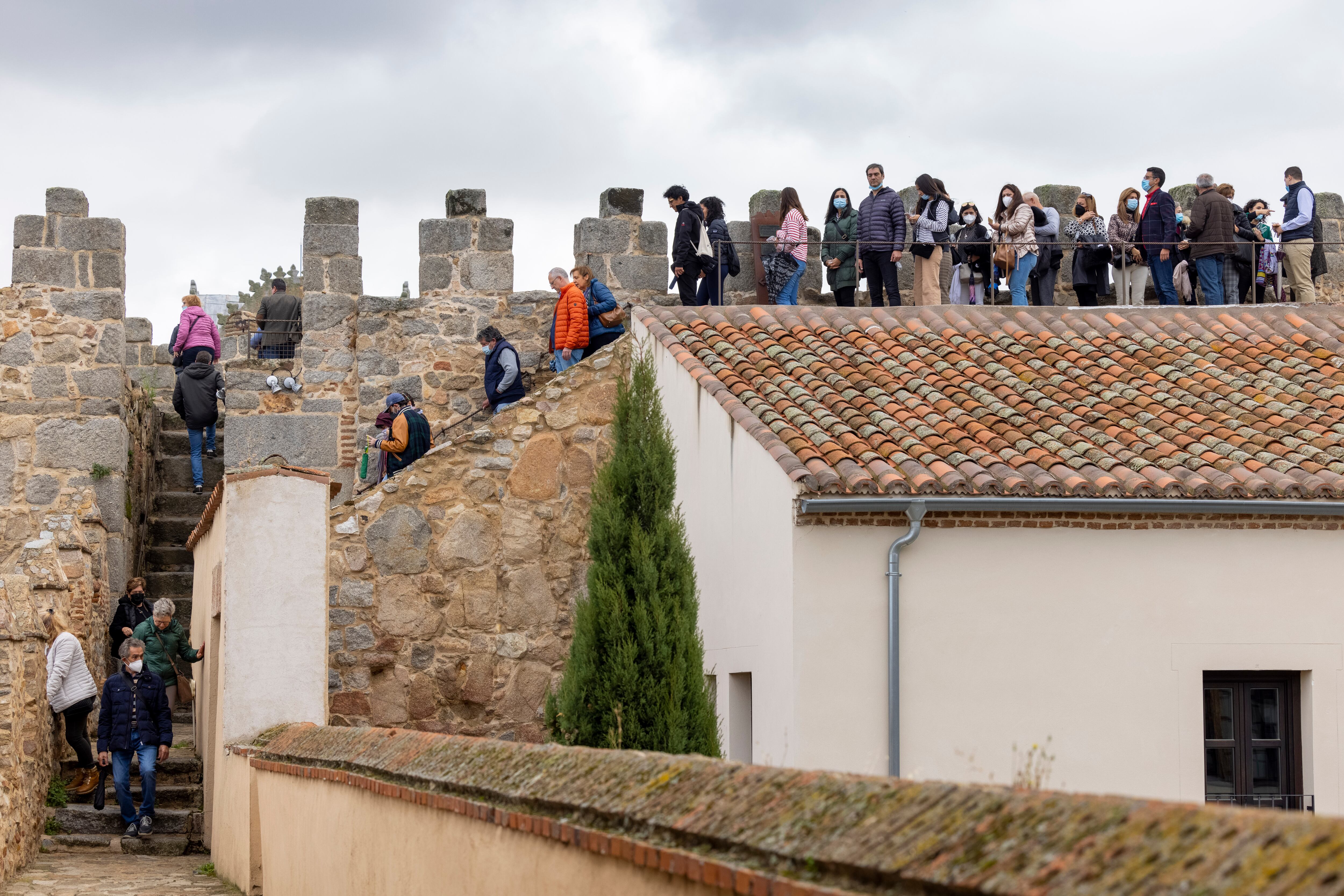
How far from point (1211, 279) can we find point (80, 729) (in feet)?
37.4

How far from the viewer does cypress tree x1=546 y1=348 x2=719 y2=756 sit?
10.6 m

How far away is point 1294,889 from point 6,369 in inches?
591

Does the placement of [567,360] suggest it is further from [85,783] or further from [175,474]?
[85,783]

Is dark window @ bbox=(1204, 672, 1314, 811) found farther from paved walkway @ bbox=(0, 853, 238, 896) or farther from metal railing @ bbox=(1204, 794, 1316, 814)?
paved walkway @ bbox=(0, 853, 238, 896)

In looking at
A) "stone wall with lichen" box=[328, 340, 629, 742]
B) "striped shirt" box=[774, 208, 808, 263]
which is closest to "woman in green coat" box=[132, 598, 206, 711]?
"stone wall with lichen" box=[328, 340, 629, 742]

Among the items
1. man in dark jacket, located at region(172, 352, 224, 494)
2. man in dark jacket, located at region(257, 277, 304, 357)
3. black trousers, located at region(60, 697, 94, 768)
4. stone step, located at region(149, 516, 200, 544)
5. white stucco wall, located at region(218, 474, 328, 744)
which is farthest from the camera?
stone step, located at region(149, 516, 200, 544)

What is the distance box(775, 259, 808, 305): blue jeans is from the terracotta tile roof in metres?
1.47

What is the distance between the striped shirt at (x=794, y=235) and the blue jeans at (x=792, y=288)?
2.8 inches

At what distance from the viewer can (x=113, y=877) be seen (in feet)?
32.9

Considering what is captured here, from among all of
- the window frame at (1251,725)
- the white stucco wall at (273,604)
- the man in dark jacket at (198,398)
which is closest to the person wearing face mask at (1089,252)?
the window frame at (1251,725)

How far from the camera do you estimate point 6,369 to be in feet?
49.4

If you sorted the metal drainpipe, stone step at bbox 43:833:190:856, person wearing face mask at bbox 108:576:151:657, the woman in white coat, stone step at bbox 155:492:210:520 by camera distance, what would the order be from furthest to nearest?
stone step at bbox 155:492:210:520 < person wearing face mask at bbox 108:576:151:657 < the woman in white coat < stone step at bbox 43:833:190:856 < the metal drainpipe

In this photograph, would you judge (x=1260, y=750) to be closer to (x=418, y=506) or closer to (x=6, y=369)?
(x=418, y=506)

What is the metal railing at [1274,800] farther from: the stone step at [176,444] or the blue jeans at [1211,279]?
the stone step at [176,444]
